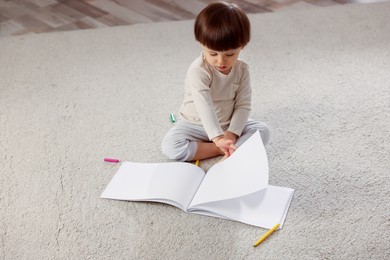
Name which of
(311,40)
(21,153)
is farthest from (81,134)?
(311,40)

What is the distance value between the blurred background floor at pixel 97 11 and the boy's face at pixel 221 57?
3.21 feet

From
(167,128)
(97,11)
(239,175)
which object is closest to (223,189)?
(239,175)

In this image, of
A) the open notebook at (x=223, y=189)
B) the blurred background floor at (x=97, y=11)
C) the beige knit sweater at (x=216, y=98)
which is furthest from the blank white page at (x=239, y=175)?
the blurred background floor at (x=97, y=11)

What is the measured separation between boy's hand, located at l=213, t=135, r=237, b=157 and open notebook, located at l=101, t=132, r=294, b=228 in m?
0.05

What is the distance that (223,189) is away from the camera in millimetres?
1128

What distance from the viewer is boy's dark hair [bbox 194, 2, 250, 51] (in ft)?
3.63

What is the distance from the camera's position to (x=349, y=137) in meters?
1.39

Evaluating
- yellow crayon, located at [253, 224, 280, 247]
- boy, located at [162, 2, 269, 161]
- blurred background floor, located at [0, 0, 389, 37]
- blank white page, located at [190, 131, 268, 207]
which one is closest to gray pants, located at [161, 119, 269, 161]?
boy, located at [162, 2, 269, 161]

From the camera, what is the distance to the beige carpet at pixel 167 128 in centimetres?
110

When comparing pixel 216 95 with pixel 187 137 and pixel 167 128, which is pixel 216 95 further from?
pixel 167 128

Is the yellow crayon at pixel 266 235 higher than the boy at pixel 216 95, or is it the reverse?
the boy at pixel 216 95

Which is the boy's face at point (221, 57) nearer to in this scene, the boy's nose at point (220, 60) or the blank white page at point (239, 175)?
the boy's nose at point (220, 60)

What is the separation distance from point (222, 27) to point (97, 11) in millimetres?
1249

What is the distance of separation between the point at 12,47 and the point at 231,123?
1014mm
